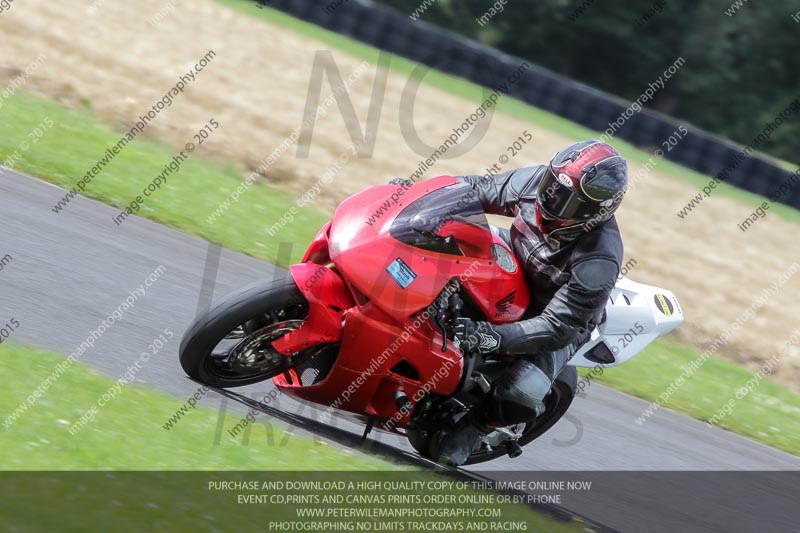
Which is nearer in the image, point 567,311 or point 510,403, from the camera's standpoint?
point 567,311

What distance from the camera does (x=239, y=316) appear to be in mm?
4977

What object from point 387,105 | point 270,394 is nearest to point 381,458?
point 270,394

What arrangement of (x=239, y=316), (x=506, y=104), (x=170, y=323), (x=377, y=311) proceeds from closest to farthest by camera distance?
1. (x=239, y=316)
2. (x=377, y=311)
3. (x=170, y=323)
4. (x=506, y=104)

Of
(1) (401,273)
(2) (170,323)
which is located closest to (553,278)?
(1) (401,273)

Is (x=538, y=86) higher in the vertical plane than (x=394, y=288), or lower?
lower

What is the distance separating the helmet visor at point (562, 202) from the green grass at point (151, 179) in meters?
3.44

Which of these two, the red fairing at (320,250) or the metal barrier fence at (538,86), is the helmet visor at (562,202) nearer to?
the red fairing at (320,250)

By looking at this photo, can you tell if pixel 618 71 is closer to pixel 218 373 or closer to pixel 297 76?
pixel 297 76

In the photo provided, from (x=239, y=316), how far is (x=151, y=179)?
5.34 meters

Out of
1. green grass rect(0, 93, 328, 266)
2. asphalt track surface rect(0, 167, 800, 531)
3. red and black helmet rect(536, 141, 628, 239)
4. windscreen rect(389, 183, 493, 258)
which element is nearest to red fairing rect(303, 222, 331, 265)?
windscreen rect(389, 183, 493, 258)

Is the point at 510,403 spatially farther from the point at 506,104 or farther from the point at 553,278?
the point at 506,104

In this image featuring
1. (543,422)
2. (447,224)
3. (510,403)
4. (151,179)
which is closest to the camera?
(447,224)

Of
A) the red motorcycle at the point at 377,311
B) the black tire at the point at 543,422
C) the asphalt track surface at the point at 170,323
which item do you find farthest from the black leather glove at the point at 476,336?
the asphalt track surface at the point at 170,323

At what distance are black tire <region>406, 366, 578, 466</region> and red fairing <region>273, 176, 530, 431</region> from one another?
1.56ft
